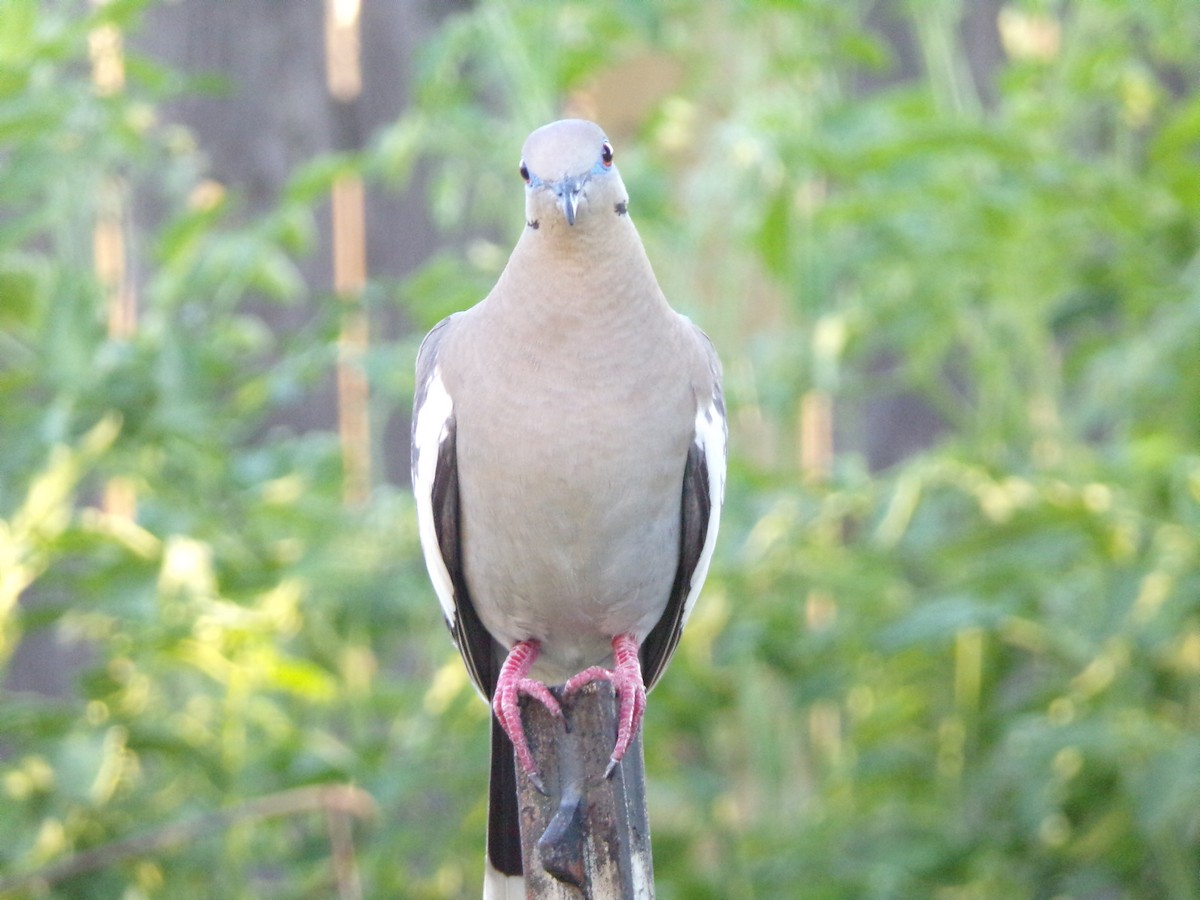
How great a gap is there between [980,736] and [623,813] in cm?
154

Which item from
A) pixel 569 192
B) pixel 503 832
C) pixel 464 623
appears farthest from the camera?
pixel 464 623

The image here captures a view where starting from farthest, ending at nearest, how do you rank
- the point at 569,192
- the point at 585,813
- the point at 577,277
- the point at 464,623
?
the point at 464,623 < the point at 577,277 < the point at 569,192 < the point at 585,813

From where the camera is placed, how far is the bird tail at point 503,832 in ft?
7.48

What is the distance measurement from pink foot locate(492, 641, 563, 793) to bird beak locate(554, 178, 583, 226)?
608 mm

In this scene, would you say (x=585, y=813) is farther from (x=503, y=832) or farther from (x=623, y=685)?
(x=503, y=832)

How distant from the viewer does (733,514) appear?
3.06 metres

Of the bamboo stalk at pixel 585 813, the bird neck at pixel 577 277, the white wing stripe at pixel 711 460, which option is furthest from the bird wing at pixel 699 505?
the bamboo stalk at pixel 585 813

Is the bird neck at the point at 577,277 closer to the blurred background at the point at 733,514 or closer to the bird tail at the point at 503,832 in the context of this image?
the bird tail at the point at 503,832

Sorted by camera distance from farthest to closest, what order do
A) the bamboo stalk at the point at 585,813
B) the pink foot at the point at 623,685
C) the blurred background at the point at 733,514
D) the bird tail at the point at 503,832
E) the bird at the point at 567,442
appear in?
the blurred background at the point at 733,514 → the bird tail at the point at 503,832 → the bird at the point at 567,442 → the pink foot at the point at 623,685 → the bamboo stalk at the point at 585,813

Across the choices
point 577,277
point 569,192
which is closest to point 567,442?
point 577,277

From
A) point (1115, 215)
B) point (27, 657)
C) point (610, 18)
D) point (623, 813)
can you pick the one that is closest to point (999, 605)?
point (1115, 215)

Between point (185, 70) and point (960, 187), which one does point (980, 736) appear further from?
point (185, 70)

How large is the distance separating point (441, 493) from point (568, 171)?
543mm

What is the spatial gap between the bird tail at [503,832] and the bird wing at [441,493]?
0.68ft
